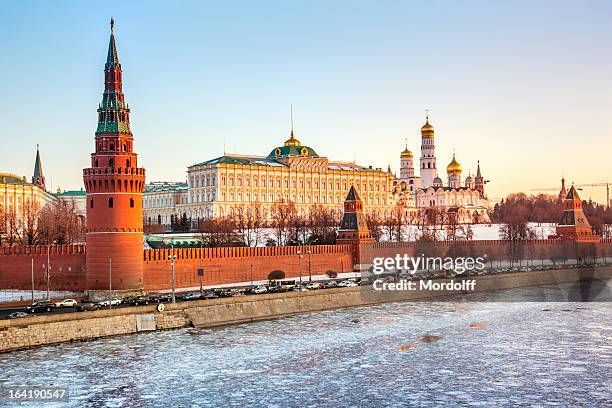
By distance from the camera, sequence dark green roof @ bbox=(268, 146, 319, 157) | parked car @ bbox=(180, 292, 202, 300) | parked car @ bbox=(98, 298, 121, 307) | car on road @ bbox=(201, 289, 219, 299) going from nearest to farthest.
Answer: parked car @ bbox=(98, 298, 121, 307), parked car @ bbox=(180, 292, 202, 300), car on road @ bbox=(201, 289, 219, 299), dark green roof @ bbox=(268, 146, 319, 157)

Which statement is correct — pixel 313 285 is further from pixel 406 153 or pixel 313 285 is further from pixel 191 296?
pixel 406 153

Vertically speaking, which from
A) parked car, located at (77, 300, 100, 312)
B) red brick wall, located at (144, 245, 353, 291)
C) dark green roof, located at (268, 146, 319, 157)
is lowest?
parked car, located at (77, 300, 100, 312)

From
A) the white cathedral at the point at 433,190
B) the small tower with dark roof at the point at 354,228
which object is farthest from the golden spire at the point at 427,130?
the small tower with dark roof at the point at 354,228

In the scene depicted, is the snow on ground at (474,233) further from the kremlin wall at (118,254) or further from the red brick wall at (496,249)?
the kremlin wall at (118,254)

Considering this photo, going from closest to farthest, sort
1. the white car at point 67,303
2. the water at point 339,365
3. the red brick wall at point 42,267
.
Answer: the water at point 339,365 → the white car at point 67,303 → the red brick wall at point 42,267

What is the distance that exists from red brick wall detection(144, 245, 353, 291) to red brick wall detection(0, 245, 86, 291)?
12.4 feet

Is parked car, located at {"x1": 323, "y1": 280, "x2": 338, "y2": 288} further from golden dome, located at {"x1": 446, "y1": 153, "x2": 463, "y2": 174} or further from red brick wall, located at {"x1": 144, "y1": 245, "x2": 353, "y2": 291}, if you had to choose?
golden dome, located at {"x1": 446, "y1": 153, "x2": 463, "y2": 174}

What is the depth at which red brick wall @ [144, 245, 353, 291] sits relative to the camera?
53.5 m

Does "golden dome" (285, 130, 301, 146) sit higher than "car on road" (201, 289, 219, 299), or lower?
higher

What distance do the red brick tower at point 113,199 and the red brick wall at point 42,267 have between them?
6.54ft

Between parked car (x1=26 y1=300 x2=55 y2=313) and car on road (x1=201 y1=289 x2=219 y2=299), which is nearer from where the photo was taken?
parked car (x1=26 y1=300 x2=55 y2=313)

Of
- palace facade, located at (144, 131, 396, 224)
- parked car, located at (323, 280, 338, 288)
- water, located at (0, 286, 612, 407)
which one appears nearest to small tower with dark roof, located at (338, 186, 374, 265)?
parked car, located at (323, 280, 338, 288)

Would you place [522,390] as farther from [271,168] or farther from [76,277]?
[271,168]

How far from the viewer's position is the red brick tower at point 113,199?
49719mm
